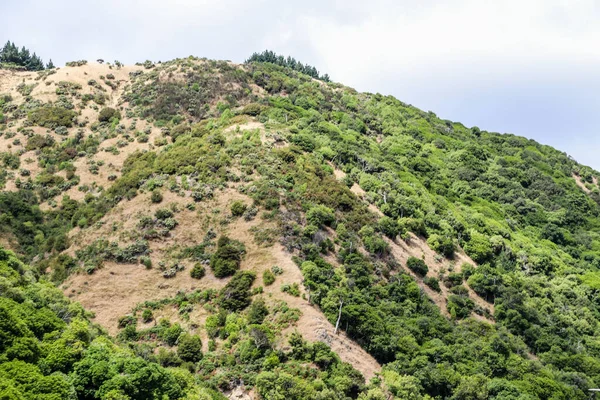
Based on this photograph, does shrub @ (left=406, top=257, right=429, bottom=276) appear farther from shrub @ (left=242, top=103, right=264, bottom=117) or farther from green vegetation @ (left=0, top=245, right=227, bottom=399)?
shrub @ (left=242, top=103, right=264, bottom=117)

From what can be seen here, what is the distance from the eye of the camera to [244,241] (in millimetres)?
58094

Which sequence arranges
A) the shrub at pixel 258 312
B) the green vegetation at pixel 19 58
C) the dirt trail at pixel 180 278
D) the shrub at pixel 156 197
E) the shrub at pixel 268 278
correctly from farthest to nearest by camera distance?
the green vegetation at pixel 19 58 → the shrub at pixel 156 197 → the shrub at pixel 268 278 → the shrub at pixel 258 312 → the dirt trail at pixel 180 278

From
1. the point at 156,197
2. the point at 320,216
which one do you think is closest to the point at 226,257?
the point at 320,216

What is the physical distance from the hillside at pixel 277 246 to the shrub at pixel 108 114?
0.23 metres

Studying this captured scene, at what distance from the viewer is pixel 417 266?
206 ft

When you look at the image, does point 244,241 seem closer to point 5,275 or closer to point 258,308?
point 258,308

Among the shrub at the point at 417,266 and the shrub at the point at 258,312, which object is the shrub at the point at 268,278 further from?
the shrub at the point at 417,266

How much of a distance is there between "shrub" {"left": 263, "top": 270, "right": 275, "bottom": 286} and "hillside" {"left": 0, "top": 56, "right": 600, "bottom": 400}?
7.5 inches

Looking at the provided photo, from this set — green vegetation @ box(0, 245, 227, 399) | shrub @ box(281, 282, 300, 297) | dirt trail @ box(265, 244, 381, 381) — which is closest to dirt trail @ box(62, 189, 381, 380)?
dirt trail @ box(265, 244, 381, 381)

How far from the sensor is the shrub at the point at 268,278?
52500 mm

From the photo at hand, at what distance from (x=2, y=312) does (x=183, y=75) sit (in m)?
73.9

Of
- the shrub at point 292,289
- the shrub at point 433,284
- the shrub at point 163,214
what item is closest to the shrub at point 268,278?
the shrub at point 292,289

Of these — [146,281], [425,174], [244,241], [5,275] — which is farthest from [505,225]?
[5,275]

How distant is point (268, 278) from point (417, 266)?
19192mm
